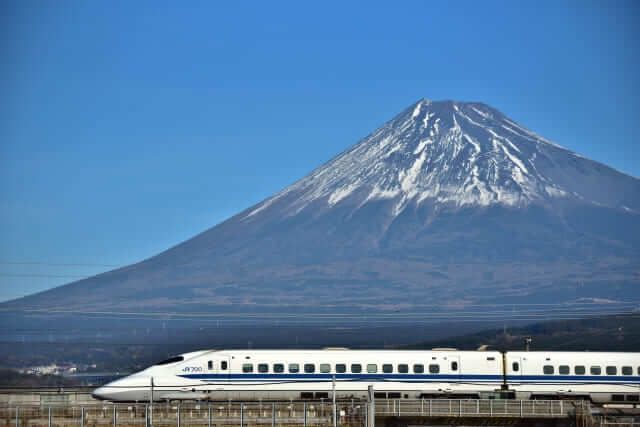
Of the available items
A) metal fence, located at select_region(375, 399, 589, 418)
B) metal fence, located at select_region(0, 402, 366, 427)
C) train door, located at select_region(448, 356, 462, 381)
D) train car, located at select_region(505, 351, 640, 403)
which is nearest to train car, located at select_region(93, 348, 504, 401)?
train door, located at select_region(448, 356, 462, 381)

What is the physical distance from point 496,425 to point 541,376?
33.9 ft

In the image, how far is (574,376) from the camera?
93.1m

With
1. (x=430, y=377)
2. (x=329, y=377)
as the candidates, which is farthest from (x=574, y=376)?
(x=329, y=377)

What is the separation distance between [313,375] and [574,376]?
19688 mm

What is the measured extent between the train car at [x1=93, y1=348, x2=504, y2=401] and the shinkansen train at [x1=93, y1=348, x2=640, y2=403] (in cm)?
7

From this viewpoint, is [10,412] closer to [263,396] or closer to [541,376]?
[263,396]

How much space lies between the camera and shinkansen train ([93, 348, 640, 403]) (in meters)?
89.7

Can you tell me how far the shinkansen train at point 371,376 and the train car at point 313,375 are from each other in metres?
0.07

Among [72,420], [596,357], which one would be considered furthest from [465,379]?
[72,420]

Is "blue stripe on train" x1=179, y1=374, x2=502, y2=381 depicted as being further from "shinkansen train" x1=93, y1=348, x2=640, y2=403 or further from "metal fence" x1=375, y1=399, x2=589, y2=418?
"metal fence" x1=375, y1=399, x2=589, y2=418

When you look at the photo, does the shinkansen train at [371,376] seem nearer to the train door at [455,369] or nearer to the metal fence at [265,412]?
the train door at [455,369]

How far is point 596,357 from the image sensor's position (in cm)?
9388

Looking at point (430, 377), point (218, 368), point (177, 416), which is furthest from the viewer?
point (430, 377)

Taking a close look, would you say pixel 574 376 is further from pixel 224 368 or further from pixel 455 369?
pixel 224 368
